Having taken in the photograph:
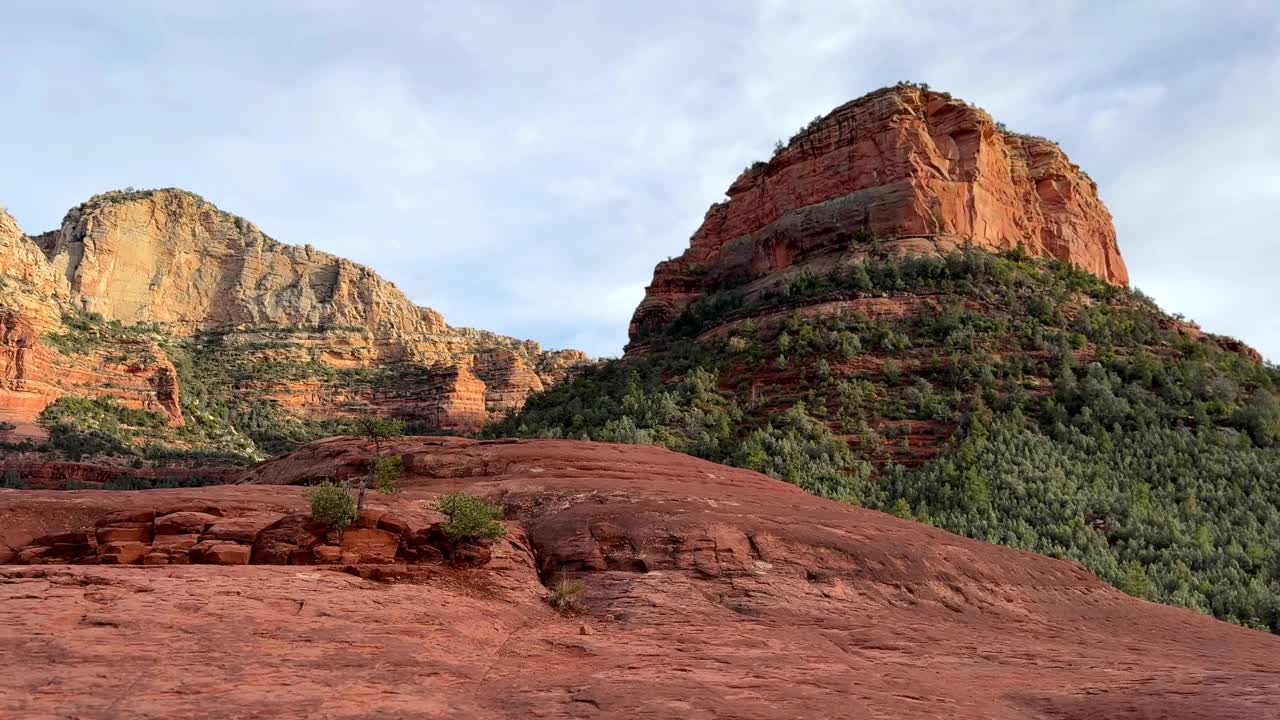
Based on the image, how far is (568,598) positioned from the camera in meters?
10.3

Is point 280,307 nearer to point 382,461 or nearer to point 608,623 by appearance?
point 382,461

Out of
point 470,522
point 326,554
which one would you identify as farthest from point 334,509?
point 470,522

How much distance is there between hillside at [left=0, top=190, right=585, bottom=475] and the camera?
46.2m

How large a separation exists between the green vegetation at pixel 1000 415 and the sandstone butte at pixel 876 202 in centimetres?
307

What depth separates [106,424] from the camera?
152 ft

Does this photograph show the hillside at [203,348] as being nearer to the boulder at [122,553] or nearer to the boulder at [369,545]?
the boulder at [122,553]

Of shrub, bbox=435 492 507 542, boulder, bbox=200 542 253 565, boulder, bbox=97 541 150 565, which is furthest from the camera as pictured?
shrub, bbox=435 492 507 542

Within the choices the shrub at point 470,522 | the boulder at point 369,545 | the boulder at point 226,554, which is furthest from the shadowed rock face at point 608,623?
the boulder at point 369,545

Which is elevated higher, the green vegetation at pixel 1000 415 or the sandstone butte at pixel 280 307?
the sandstone butte at pixel 280 307

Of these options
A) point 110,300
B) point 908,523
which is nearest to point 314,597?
point 908,523

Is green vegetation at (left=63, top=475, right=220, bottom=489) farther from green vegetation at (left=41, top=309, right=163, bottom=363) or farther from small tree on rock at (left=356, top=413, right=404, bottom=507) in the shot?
small tree on rock at (left=356, top=413, right=404, bottom=507)

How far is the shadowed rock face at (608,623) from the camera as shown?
6.58 meters

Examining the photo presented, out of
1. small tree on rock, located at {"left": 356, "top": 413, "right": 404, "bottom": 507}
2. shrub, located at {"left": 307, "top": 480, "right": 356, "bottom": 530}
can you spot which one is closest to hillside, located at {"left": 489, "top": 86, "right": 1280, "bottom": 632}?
small tree on rock, located at {"left": 356, "top": 413, "right": 404, "bottom": 507}

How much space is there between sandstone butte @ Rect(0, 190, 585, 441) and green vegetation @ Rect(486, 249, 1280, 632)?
40264 millimetres
